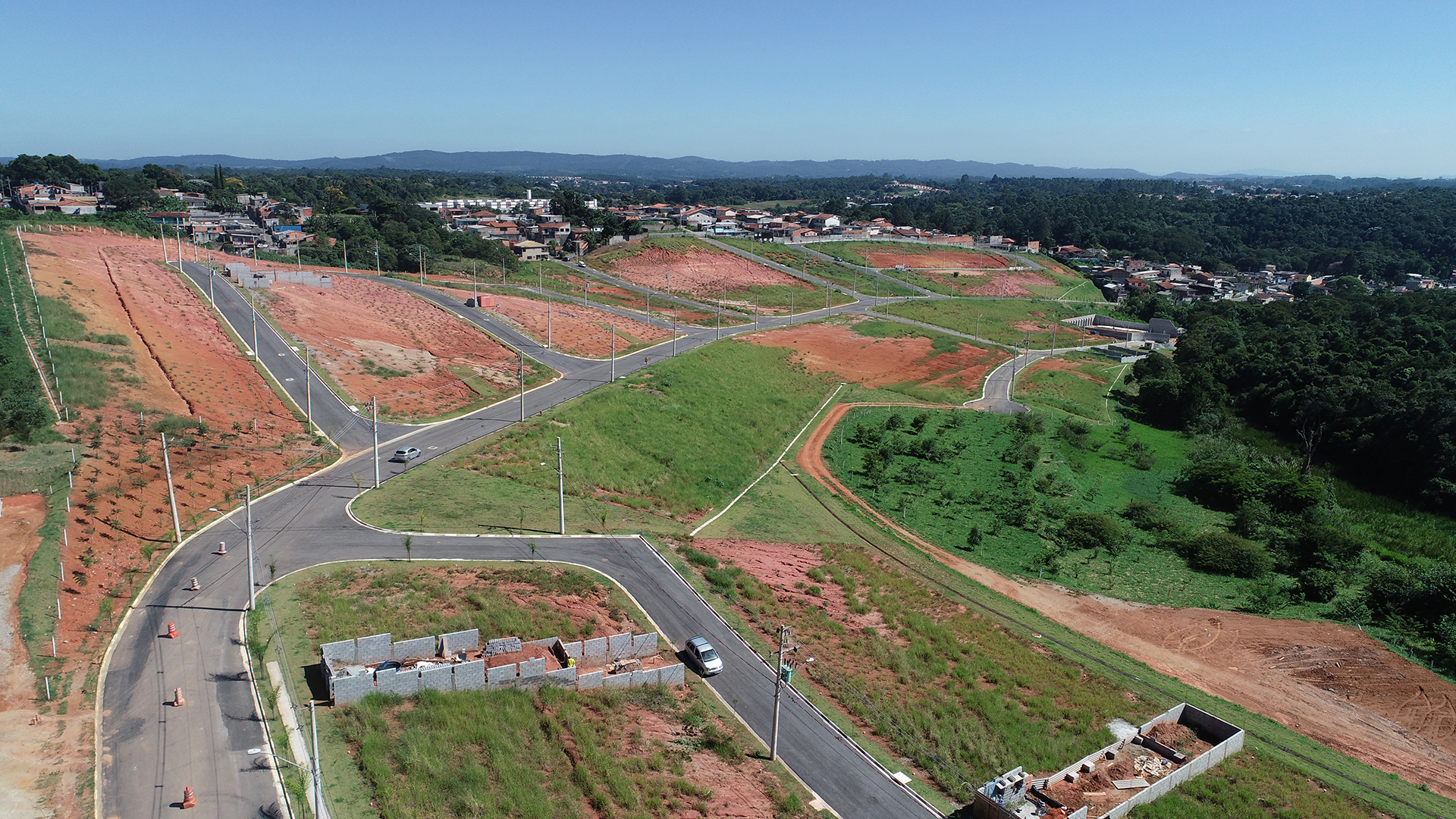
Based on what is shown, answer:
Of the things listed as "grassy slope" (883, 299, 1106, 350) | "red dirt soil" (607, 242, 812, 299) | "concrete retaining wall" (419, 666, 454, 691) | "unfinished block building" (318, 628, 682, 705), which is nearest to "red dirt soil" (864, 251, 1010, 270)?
"grassy slope" (883, 299, 1106, 350)

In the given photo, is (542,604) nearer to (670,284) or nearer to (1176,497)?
(1176,497)

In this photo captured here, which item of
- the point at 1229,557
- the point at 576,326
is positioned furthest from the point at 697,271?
the point at 1229,557

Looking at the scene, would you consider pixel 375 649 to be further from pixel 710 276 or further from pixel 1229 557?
pixel 710 276

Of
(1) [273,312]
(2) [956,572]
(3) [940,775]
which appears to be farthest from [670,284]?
(3) [940,775]

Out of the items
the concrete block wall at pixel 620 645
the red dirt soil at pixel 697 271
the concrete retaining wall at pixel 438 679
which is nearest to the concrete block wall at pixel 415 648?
the concrete retaining wall at pixel 438 679

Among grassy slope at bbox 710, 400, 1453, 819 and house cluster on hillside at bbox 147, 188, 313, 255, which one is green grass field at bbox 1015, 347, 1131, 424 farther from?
house cluster on hillside at bbox 147, 188, 313, 255

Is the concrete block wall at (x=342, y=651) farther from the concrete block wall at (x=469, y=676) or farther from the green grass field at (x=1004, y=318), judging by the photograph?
the green grass field at (x=1004, y=318)
